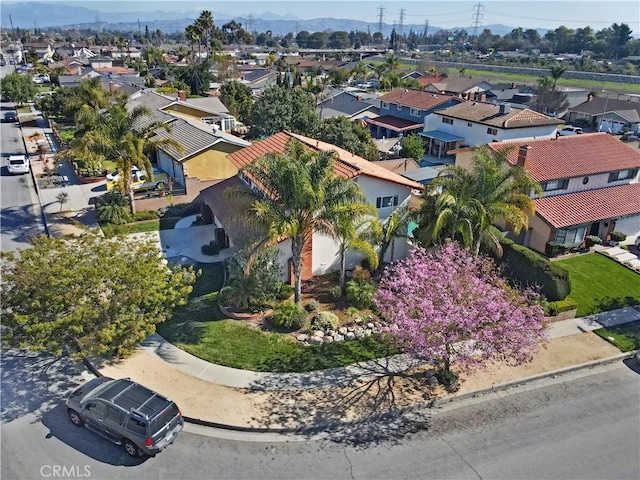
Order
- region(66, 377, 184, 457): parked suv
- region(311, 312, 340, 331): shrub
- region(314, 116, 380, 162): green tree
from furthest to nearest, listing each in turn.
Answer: region(314, 116, 380, 162): green tree → region(311, 312, 340, 331): shrub → region(66, 377, 184, 457): parked suv

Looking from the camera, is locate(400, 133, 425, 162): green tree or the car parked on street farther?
the car parked on street

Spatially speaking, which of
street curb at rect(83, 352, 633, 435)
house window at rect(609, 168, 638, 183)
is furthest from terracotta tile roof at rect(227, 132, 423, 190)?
house window at rect(609, 168, 638, 183)

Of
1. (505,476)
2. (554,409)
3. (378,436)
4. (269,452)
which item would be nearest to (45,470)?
(269,452)

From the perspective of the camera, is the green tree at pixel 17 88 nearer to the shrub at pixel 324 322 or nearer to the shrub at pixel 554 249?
the shrub at pixel 324 322

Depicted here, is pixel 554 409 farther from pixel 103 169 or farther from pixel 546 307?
pixel 103 169

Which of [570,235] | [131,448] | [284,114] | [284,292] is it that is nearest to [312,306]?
[284,292]

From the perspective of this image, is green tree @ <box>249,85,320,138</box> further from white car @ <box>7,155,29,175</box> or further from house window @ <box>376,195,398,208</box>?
house window @ <box>376,195,398,208</box>

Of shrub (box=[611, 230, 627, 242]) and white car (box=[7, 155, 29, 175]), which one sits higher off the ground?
white car (box=[7, 155, 29, 175])

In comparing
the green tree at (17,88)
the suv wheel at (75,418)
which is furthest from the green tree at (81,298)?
the green tree at (17,88)
